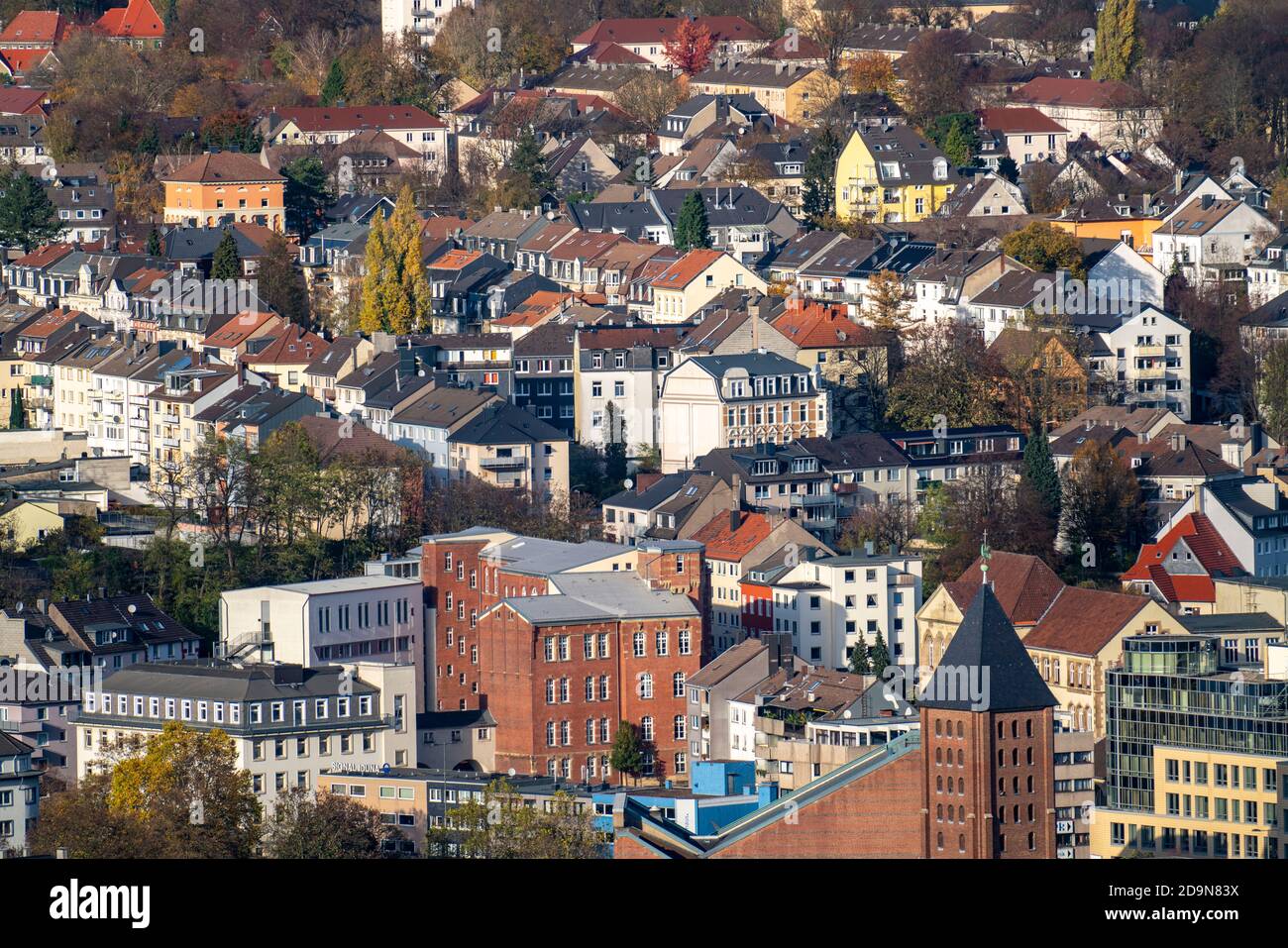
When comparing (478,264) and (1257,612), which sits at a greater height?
(478,264)

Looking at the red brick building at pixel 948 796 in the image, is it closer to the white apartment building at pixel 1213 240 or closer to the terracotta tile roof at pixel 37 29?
the white apartment building at pixel 1213 240

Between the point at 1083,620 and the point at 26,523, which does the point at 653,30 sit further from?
the point at 1083,620

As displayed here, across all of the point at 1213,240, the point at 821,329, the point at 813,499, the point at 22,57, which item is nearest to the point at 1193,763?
the point at 813,499

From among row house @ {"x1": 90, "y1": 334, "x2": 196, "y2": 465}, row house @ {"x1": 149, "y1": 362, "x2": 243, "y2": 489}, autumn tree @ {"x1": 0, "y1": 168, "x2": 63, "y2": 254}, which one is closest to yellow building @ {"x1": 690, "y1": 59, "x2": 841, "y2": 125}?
autumn tree @ {"x1": 0, "y1": 168, "x2": 63, "y2": 254}

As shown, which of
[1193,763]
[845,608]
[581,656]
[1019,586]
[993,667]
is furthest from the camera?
[845,608]
